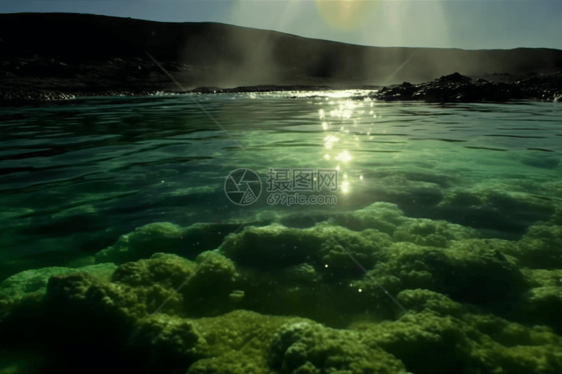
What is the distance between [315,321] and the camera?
87.8 inches

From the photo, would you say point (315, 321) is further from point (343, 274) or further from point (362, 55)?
point (362, 55)

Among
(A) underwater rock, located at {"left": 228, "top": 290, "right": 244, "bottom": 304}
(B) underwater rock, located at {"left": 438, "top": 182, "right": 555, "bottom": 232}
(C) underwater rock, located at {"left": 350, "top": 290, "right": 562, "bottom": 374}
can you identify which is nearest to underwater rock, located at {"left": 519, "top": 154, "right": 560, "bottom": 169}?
Result: (B) underwater rock, located at {"left": 438, "top": 182, "right": 555, "bottom": 232}

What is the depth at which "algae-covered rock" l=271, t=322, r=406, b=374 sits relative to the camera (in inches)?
70.1

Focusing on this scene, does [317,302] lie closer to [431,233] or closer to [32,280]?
[431,233]

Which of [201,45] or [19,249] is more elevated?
[201,45]

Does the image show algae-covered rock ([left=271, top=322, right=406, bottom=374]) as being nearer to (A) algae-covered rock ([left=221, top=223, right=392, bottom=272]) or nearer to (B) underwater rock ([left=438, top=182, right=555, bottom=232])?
(A) algae-covered rock ([left=221, top=223, right=392, bottom=272])

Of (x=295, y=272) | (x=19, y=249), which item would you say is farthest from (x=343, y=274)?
(x=19, y=249)

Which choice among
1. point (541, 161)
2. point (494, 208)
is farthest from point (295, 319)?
point (541, 161)

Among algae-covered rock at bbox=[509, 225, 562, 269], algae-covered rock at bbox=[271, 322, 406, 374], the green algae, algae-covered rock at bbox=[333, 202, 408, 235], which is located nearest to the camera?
algae-covered rock at bbox=[271, 322, 406, 374]

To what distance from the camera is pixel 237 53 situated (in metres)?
65.8

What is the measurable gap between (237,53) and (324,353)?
2730 inches

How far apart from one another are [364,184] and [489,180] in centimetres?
163

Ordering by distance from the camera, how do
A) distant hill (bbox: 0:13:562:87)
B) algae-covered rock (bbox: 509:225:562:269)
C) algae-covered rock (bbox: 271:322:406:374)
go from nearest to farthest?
algae-covered rock (bbox: 271:322:406:374) → algae-covered rock (bbox: 509:225:562:269) → distant hill (bbox: 0:13:562:87)

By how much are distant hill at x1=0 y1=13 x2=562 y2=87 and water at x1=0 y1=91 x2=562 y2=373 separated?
43.8 metres
